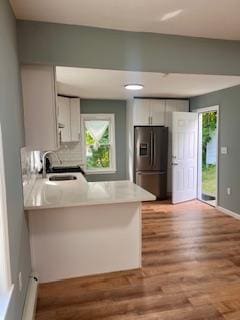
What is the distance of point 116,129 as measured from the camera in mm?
6117

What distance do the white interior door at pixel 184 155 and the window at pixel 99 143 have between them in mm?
1507

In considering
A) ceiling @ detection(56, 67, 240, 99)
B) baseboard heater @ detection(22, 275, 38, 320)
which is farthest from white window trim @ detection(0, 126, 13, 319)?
ceiling @ detection(56, 67, 240, 99)

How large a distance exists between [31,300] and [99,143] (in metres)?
4.28

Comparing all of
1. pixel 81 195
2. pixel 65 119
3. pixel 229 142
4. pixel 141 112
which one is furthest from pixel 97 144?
pixel 81 195

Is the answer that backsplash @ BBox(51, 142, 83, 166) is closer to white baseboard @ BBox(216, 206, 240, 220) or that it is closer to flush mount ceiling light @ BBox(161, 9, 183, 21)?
white baseboard @ BBox(216, 206, 240, 220)

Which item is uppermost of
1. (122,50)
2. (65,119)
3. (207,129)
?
(122,50)

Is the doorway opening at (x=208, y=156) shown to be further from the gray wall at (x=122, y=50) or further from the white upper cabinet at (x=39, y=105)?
the white upper cabinet at (x=39, y=105)

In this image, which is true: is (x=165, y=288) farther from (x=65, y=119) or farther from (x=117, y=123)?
(x=117, y=123)

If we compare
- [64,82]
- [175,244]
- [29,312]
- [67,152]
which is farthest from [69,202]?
[67,152]

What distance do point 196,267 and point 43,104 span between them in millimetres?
2353

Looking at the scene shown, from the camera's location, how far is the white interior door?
5375 mm

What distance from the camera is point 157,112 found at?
5781 millimetres

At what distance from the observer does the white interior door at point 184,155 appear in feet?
17.6

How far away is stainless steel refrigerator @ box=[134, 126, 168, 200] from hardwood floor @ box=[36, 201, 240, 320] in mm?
2149
